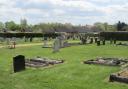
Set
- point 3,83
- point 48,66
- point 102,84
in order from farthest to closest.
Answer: point 48,66 < point 3,83 < point 102,84

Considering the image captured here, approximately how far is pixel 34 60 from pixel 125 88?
1024 cm

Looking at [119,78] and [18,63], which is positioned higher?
[18,63]

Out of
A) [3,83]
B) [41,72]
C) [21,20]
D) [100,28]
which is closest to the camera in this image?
[3,83]

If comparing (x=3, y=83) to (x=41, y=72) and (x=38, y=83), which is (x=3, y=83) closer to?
(x=38, y=83)

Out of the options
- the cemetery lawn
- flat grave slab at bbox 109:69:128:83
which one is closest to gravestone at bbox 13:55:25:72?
the cemetery lawn

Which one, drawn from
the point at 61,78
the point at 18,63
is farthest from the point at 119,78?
the point at 18,63

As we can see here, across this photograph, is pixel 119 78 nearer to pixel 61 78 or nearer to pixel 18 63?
pixel 61 78

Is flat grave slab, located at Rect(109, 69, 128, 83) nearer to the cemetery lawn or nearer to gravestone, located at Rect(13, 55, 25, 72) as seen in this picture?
the cemetery lawn

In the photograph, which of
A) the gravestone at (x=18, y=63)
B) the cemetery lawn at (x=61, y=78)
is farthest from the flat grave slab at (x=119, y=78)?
the gravestone at (x=18, y=63)

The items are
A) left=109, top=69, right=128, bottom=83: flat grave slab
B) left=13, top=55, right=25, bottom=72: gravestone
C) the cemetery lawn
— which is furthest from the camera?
left=13, top=55, right=25, bottom=72: gravestone

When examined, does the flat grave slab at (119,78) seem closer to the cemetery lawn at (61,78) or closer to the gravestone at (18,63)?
the cemetery lawn at (61,78)

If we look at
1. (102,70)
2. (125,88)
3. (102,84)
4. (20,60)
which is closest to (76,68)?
(102,70)

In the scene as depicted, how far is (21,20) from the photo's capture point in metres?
193

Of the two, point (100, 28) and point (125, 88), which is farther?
point (100, 28)
